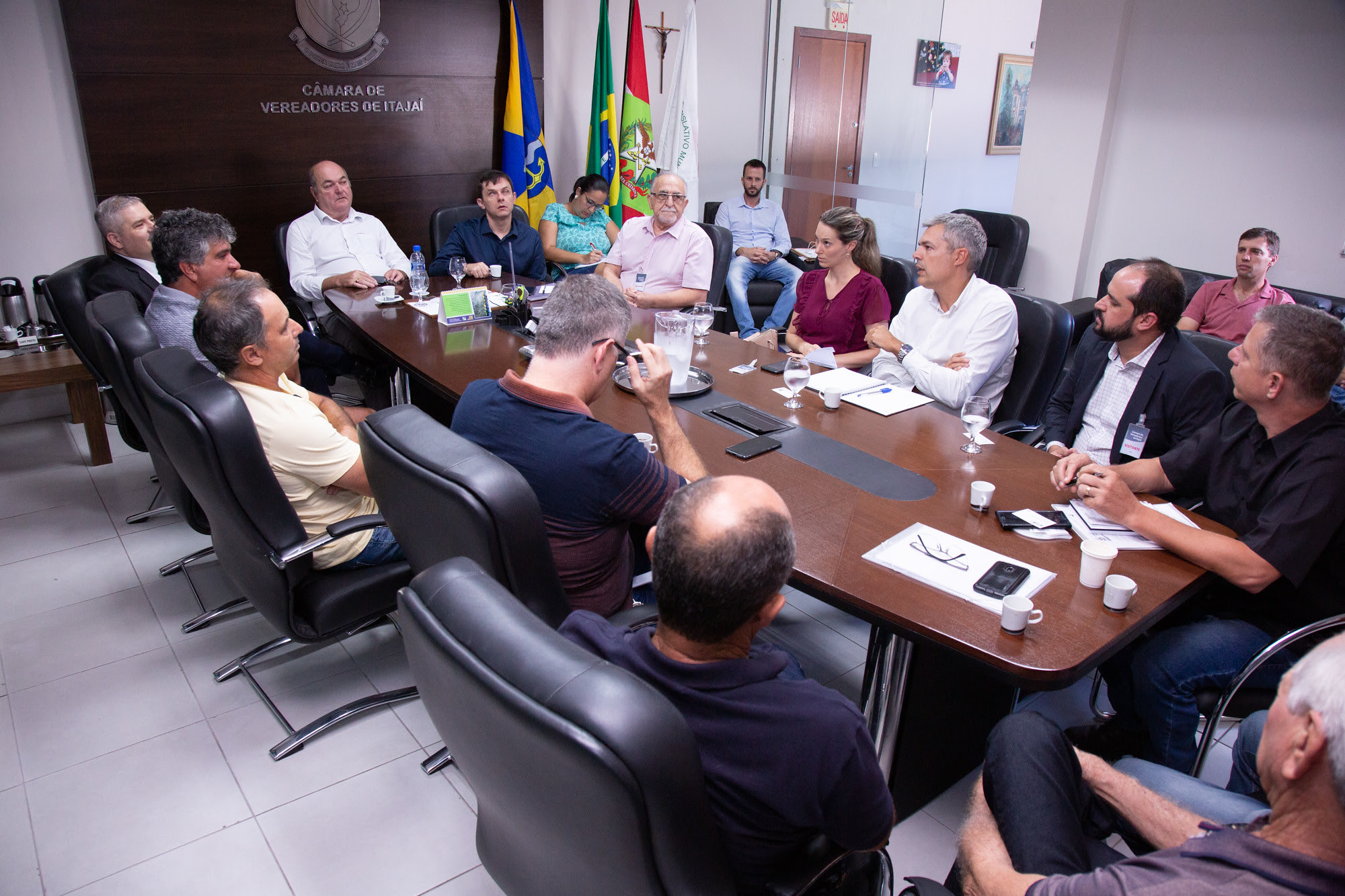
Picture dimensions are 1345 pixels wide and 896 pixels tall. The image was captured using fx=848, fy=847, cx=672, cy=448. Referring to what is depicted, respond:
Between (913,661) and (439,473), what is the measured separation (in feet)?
3.62

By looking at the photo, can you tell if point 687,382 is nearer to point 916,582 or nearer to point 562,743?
point 916,582

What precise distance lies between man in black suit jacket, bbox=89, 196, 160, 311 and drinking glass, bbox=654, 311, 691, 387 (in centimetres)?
220

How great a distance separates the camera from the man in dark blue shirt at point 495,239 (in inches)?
181

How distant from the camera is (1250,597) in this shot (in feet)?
6.68

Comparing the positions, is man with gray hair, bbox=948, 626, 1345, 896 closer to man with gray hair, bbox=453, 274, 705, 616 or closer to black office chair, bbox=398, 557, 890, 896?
black office chair, bbox=398, 557, 890, 896

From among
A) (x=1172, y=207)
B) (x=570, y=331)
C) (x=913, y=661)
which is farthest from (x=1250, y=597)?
(x=1172, y=207)

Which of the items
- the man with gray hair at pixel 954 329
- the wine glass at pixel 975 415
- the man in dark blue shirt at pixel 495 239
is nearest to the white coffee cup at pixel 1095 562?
the wine glass at pixel 975 415

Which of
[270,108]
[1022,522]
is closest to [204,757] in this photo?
[1022,522]

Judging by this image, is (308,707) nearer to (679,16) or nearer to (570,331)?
(570,331)

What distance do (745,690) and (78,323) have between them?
Answer: 310 cm

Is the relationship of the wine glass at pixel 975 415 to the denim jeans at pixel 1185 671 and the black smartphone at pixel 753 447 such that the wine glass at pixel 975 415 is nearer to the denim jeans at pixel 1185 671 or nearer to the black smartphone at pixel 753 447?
the black smartphone at pixel 753 447

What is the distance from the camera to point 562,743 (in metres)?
0.89

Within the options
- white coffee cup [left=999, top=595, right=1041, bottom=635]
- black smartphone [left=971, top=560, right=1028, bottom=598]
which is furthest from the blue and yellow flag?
white coffee cup [left=999, top=595, right=1041, bottom=635]

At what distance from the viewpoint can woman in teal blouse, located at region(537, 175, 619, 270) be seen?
5.39m
